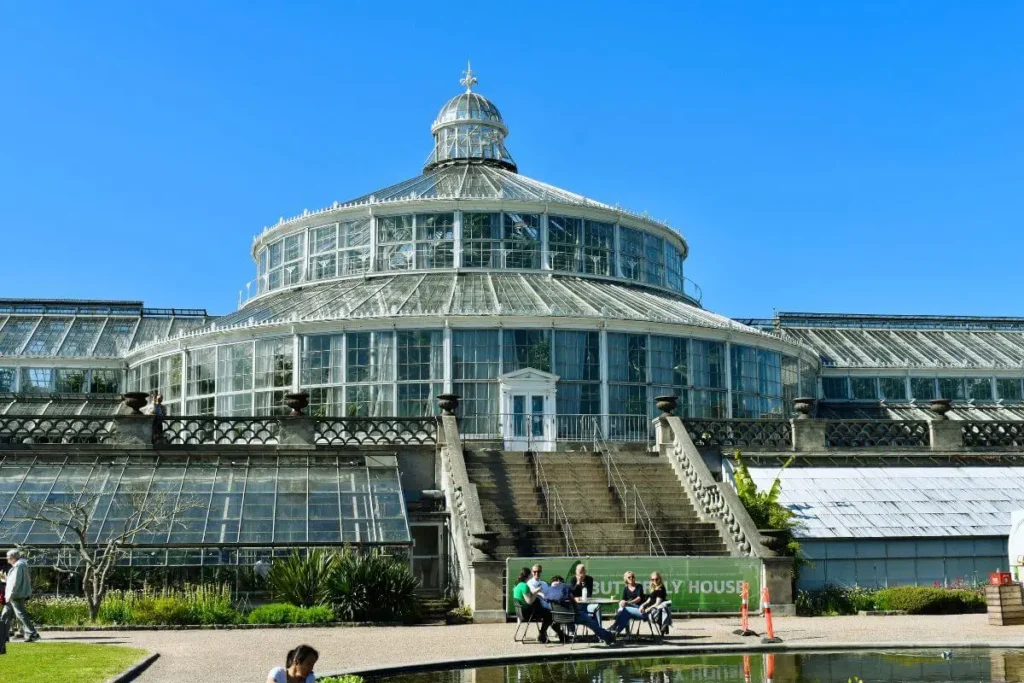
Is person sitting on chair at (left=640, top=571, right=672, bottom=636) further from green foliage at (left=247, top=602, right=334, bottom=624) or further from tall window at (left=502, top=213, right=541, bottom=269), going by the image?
tall window at (left=502, top=213, right=541, bottom=269)

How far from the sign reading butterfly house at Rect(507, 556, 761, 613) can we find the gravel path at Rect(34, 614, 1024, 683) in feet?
1.53

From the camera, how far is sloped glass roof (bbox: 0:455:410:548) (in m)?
24.4

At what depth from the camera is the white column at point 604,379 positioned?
35.0 m

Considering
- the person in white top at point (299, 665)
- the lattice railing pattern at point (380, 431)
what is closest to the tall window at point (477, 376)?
the lattice railing pattern at point (380, 431)

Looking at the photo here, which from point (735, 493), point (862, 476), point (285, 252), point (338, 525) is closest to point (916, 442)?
point (862, 476)

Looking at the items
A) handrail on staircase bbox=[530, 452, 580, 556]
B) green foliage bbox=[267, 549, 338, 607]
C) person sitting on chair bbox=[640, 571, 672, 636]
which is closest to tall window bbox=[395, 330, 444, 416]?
handrail on staircase bbox=[530, 452, 580, 556]

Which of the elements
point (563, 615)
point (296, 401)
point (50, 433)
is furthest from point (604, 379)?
point (563, 615)

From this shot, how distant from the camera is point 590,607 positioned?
1908 centimetres

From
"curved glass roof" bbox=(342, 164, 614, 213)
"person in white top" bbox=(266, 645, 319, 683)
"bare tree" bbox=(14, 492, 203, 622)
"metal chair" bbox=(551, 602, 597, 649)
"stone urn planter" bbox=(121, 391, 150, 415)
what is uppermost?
"curved glass roof" bbox=(342, 164, 614, 213)

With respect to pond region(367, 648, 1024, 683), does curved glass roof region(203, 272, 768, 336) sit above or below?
above

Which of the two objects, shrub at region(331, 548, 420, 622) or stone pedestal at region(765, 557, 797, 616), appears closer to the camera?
shrub at region(331, 548, 420, 622)

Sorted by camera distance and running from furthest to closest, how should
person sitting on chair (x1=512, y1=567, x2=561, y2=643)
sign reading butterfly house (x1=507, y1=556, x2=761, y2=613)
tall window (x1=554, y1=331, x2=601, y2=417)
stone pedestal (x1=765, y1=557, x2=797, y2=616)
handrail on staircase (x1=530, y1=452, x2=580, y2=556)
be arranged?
tall window (x1=554, y1=331, x2=601, y2=417), handrail on staircase (x1=530, y1=452, x2=580, y2=556), stone pedestal (x1=765, y1=557, x2=797, y2=616), sign reading butterfly house (x1=507, y1=556, x2=761, y2=613), person sitting on chair (x1=512, y1=567, x2=561, y2=643)

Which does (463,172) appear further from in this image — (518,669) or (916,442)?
(518,669)

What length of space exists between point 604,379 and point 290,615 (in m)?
15.7
